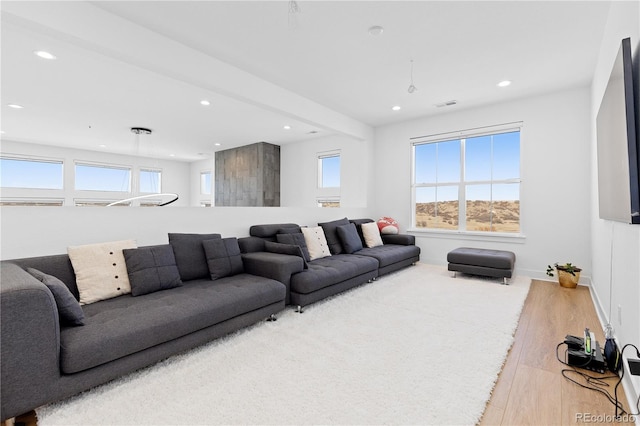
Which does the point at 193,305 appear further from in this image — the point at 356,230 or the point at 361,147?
the point at 361,147

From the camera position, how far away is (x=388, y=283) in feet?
14.2

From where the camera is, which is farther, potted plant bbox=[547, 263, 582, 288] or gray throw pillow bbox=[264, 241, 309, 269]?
potted plant bbox=[547, 263, 582, 288]

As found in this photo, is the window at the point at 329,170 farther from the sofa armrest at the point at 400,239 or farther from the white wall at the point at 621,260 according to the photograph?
the white wall at the point at 621,260

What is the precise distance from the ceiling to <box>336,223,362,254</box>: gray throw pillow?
1.88 meters

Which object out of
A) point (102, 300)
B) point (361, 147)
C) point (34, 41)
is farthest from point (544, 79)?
point (34, 41)

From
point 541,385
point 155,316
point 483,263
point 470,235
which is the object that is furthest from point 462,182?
point 155,316

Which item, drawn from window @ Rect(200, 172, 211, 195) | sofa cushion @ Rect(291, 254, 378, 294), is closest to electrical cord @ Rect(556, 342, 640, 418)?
sofa cushion @ Rect(291, 254, 378, 294)

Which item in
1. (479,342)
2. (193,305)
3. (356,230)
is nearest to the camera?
(193,305)

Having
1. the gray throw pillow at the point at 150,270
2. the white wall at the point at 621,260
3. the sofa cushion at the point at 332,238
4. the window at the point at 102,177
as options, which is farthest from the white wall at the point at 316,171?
the window at the point at 102,177

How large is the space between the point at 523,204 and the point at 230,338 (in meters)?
4.84

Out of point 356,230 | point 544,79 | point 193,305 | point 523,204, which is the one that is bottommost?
point 193,305

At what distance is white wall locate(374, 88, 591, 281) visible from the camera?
14.4 ft

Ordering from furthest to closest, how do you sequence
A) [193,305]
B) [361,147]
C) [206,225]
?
[361,147] < [206,225] < [193,305]

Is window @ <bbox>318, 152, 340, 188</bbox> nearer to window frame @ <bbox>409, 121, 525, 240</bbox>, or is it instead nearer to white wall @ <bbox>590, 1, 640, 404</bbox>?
window frame @ <bbox>409, 121, 525, 240</bbox>
